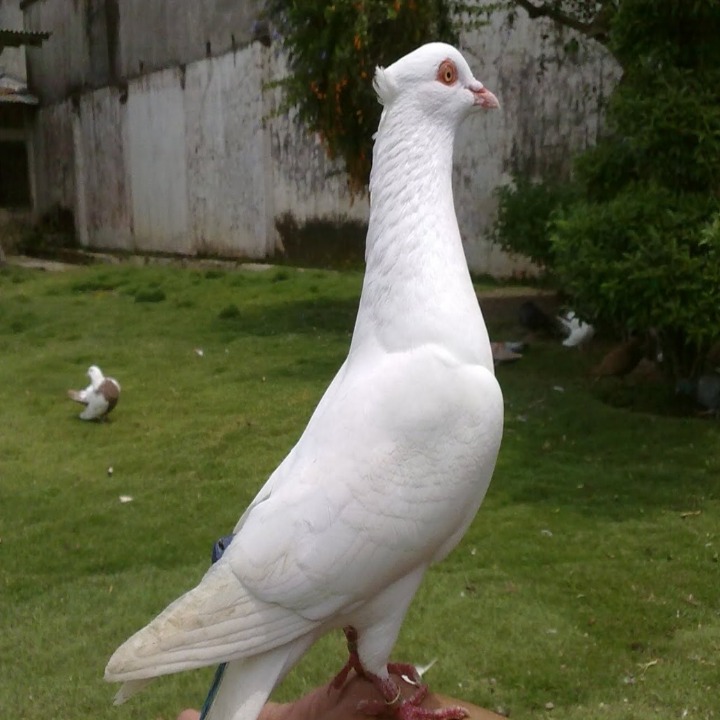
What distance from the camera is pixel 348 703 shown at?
1.93 m

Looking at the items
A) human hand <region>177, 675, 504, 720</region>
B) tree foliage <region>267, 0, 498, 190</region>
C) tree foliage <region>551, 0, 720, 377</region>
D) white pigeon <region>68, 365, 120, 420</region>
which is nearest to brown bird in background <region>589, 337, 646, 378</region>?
tree foliage <region>551, 0, 720, 377</region>

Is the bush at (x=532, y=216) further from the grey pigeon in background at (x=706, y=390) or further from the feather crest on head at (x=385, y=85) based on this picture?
the feather crest on head at (x=385, y=85)

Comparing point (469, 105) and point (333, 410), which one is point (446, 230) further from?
point (333, 410)

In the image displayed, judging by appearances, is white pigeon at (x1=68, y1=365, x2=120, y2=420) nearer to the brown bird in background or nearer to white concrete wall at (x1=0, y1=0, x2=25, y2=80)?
the brown bird in background

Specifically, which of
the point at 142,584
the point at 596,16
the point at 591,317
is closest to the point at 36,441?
the point at 142,584

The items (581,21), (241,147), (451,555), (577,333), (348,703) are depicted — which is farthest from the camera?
(241,147)

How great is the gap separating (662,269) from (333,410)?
107 inches

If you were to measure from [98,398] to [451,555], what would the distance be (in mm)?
2474

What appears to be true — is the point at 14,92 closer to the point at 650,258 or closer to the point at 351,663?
the point at 650,258

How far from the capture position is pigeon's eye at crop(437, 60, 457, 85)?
5.73 ft

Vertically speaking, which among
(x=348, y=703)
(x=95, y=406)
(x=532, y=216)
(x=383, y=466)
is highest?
(x=383, y=466)

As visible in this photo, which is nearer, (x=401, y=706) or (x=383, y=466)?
(x=383, y=466)

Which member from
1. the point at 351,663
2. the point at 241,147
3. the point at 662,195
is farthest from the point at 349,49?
the point at 241,147

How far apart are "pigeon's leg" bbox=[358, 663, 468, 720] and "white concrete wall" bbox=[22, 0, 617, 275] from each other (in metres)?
6.41
